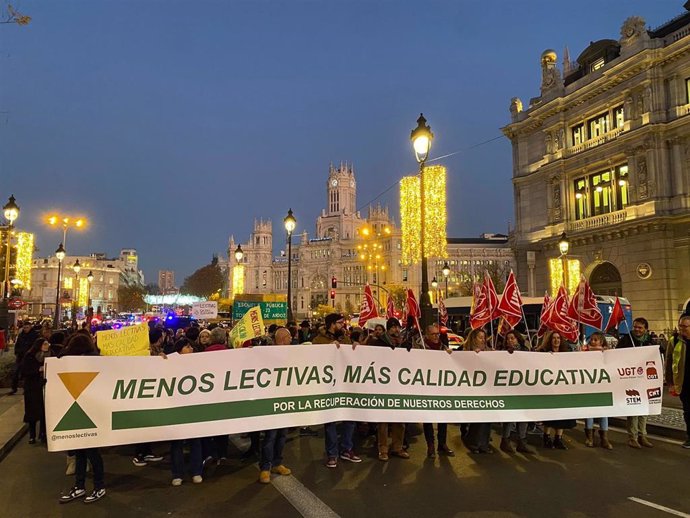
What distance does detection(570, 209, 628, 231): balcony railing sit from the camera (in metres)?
29.3

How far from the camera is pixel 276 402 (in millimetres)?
7047

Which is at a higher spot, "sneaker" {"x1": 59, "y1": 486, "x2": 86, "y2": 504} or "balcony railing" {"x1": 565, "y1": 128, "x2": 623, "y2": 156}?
"balcony railing" {"x1": 565, "y1": 128, "x2": 623, "y2": 156}

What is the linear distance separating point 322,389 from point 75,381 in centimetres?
325

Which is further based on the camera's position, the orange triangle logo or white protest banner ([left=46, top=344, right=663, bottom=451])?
white protest banner ([left=46, top=344, right=663, bottom=451])

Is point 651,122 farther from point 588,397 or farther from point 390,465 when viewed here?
point 390,465

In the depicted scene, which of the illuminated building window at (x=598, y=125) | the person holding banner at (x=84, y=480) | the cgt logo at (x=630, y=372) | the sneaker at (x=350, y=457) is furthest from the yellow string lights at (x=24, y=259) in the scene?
the illuminated building window at (x=598, y=125)

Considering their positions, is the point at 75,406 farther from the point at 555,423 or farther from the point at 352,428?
the point at 555,423

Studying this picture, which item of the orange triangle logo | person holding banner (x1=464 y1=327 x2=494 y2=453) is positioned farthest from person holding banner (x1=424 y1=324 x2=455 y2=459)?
the orange triangle logo

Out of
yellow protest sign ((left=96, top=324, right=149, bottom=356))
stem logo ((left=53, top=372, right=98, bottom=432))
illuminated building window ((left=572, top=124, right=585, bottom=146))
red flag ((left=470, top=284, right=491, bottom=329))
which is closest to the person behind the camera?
stem logo ((left=53, top=372, right=98, bottom=432))

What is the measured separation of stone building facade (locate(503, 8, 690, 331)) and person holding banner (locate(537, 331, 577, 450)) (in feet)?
72.7

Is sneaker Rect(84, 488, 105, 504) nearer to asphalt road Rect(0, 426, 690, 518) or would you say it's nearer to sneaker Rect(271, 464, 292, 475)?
asphalt road Rect(0, 426, 690, 518)

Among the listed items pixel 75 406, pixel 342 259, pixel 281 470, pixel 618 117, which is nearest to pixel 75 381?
pixel 75 406

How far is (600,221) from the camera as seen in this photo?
30766 mm

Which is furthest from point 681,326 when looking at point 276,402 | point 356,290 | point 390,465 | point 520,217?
point 356,290
